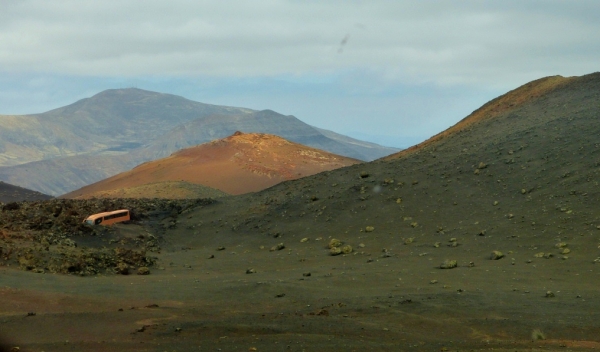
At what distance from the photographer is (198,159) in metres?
70.9

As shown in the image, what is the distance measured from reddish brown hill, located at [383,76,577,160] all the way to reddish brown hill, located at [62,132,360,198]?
17.9 metres

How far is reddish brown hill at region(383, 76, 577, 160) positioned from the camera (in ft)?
140

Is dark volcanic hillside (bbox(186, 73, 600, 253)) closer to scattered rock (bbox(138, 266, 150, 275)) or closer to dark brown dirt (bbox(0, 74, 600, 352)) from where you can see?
dark brown dirt (bbox(0, 74, 600, 352))

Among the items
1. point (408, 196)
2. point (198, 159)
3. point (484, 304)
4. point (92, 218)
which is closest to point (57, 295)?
point (484, 304)

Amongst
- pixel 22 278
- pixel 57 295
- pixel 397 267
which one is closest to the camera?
pixel 57 295

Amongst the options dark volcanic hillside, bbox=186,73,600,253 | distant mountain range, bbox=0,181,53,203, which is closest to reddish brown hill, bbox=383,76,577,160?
dark volcanic hillside, bbox=186,73,600,253

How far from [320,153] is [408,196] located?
42.1m

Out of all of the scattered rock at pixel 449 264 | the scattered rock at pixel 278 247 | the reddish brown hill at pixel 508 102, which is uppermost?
the reddish brown hill at pixel 508 102

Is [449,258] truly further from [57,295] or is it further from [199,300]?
[57,295]

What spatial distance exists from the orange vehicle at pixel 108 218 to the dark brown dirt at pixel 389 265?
1.06 m

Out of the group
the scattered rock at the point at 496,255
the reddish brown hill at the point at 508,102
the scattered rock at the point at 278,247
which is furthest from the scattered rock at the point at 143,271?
the reddish brown hill at the point at 508,102

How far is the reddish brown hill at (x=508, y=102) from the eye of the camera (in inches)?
1686

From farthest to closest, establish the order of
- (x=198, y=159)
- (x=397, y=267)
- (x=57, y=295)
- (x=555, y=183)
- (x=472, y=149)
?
(x=198, y=159) → (x=472, y=149) → (x=555, y=183) → (x=397, y=267) → (x=57, y=295)

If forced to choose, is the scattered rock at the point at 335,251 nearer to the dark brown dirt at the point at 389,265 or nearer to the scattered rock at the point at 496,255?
the dark brown dirt at the point at 389,265
